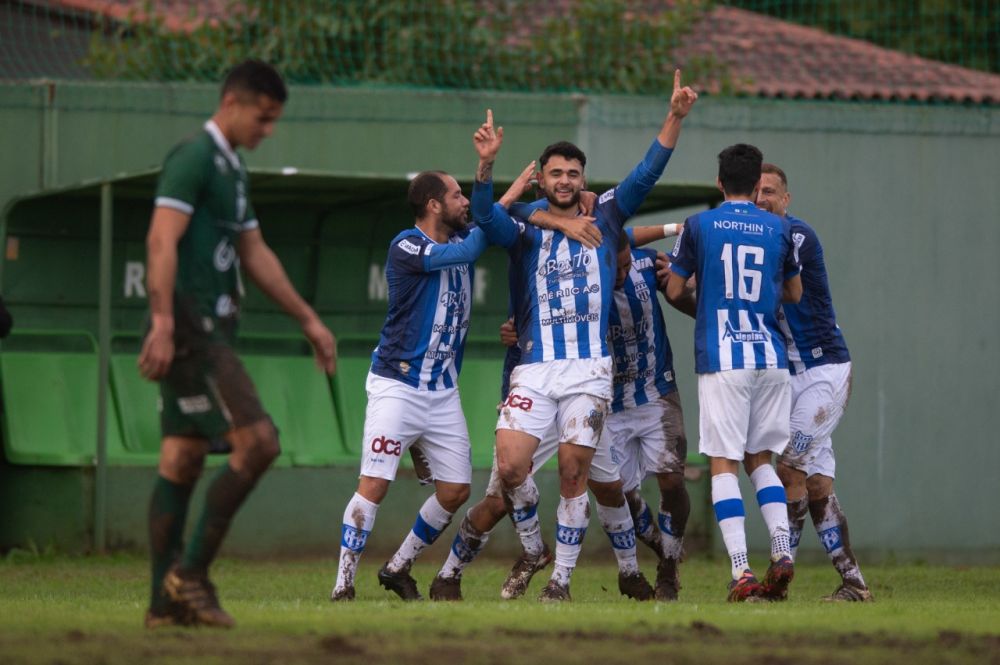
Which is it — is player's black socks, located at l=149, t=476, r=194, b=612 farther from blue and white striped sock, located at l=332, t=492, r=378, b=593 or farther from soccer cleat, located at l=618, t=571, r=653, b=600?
soccer cleat, located at l=618, t=571, r=653, b=600

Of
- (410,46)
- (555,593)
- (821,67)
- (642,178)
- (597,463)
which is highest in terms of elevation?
(821,67)

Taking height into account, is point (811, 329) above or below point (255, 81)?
below

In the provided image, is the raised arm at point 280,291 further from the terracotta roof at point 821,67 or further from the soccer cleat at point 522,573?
the terracotta roof at point 821,67

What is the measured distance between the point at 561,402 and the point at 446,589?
139 centimetres

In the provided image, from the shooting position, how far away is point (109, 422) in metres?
13.4

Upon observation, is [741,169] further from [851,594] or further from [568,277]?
[851,594]

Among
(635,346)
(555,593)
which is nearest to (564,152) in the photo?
(635,346)

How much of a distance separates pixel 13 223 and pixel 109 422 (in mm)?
1817

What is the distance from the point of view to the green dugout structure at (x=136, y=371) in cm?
1251

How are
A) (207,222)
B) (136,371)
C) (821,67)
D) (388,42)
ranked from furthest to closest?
(821,67)
(388,42)
(136,371)
(207,222)

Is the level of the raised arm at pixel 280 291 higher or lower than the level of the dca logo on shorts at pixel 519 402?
higher

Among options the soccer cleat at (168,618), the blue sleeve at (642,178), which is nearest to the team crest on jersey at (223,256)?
the soccer cleat at (168,618)

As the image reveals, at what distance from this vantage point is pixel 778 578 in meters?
8.28

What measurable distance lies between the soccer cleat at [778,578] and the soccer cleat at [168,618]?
11.0ft
